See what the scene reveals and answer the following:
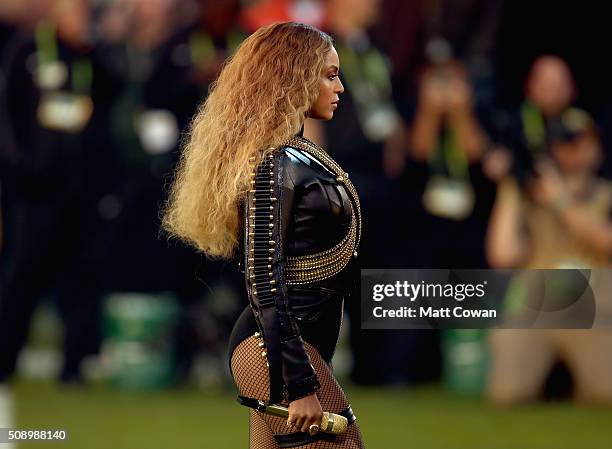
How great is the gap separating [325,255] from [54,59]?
3.86 m

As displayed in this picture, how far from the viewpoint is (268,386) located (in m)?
3.21

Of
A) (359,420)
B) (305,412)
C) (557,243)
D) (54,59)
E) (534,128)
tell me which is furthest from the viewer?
(54,59)

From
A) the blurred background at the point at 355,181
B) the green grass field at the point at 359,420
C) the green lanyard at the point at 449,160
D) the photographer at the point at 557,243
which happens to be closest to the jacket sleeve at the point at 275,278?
the green grass field at the point at 359,420

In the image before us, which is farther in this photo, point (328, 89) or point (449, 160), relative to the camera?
point (449, 160)

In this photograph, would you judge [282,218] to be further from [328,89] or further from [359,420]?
[359,420]

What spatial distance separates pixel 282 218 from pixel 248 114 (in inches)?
10.6

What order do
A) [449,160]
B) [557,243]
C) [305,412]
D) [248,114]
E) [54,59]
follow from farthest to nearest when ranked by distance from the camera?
[449,160], [54,59], [557,243], [248,114], [305,412]

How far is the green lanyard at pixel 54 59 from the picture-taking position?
6805mm

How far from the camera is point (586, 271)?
645cm

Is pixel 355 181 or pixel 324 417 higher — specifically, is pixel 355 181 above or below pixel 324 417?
above

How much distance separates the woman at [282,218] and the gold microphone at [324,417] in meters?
0.02

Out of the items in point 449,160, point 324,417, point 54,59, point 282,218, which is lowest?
point 324,417

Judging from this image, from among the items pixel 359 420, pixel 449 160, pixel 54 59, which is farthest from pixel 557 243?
pixel 54 59

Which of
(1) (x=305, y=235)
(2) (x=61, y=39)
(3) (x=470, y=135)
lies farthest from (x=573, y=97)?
(1) (x=305, y=235)
